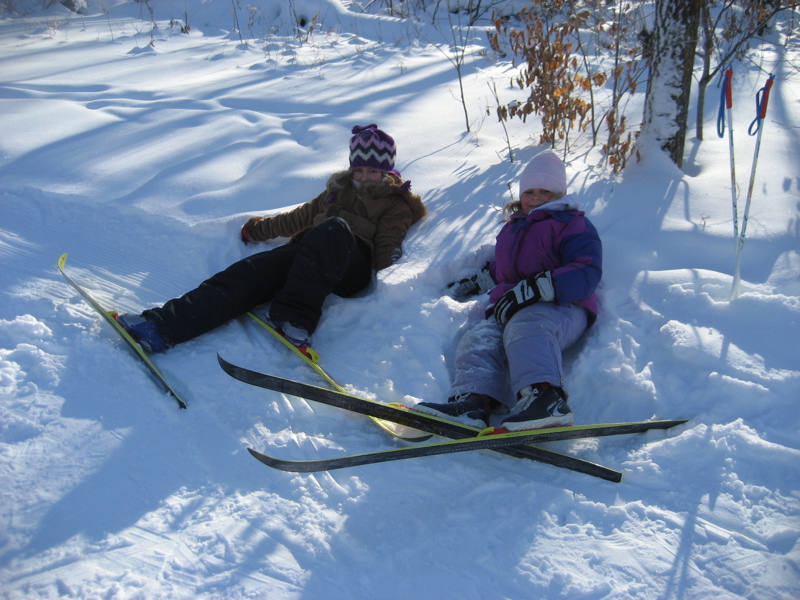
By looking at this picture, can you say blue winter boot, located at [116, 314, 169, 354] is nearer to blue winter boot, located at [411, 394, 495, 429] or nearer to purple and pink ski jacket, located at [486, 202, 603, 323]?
blue winter boot, located at [411, 394, 495, 429]

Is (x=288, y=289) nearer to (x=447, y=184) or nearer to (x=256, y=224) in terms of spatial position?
(x=256, y=224)

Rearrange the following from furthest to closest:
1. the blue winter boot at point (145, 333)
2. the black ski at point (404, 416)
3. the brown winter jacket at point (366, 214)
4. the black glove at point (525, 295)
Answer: the brown winter jacket at point (366, 214), the blue winter boot at point (145, 333), the black glove at point (525, 295), the black ski at point (404, 416)

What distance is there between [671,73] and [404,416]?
2.93 metres

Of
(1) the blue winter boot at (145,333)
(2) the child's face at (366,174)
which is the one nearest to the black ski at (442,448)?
(1) the blue winter boot at (145,333)

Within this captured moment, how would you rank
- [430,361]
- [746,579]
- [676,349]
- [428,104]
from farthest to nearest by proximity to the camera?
[428,104] < [430,361] < [676,349] < [746,579]

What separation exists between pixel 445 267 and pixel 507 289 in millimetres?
559

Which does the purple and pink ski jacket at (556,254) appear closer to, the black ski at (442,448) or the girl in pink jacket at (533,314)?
the girl in pink jacket at (533,314)

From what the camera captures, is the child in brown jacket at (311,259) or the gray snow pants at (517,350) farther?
the child in brown jacket at (311,259)

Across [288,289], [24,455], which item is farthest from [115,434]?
[288,289]

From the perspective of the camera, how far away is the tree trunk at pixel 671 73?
358 cm

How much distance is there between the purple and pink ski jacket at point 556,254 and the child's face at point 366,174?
91cm

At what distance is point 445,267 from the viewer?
3.22 metres

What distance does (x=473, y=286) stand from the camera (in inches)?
122

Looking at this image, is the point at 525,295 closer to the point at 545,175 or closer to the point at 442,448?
the point at 545,175
